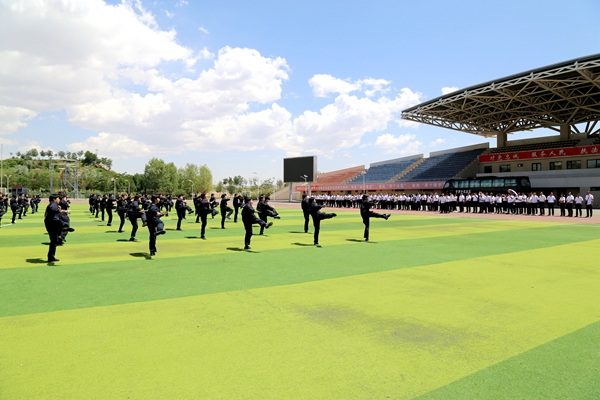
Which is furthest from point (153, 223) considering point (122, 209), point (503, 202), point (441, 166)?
point (441, 166)

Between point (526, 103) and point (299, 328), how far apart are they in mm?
57997

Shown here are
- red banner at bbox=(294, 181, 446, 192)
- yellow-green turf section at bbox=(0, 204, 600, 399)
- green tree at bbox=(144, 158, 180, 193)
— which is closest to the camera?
yellow-green turf section at bbox=(0, 204, 600, 399)

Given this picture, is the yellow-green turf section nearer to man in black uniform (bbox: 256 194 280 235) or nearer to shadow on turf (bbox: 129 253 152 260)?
shadow on turf (bbox: 129 253 152 260)

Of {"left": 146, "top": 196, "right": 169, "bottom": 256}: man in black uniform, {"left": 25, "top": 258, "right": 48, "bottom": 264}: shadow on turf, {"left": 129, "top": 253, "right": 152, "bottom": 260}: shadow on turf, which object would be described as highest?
{"left": 146, "top": 196, "right": 169, "bottom": 256}: man in black uniform

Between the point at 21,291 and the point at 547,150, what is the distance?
6207 cm

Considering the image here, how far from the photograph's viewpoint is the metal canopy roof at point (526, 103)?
4169 cm

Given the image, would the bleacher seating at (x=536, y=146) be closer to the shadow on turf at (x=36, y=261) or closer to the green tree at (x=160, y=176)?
the shadow on turf at (x=36, y=261)

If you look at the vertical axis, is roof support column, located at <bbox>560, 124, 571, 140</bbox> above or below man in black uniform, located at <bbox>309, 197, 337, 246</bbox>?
above

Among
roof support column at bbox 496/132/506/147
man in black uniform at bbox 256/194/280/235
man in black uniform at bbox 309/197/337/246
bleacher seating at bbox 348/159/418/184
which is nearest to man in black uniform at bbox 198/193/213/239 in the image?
man in black uniform at bbox 256/194/280/235

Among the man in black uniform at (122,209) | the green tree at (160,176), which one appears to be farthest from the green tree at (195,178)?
the man in black uniform at (122,209)

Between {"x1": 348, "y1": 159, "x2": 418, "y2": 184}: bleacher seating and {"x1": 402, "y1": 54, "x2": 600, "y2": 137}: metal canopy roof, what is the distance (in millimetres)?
16672

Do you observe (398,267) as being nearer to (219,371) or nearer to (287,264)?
(287,264)

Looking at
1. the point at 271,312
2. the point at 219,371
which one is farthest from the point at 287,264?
the point at 219,371

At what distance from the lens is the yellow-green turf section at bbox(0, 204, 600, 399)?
4023 mm
